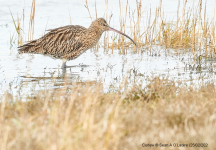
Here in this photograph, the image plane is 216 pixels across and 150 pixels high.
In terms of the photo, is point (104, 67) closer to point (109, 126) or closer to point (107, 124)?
point (107, 124)

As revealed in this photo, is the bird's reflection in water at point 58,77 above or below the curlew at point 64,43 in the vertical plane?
below

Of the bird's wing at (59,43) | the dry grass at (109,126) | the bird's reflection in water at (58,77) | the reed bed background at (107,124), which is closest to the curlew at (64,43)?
the bird's wing at (59,43)

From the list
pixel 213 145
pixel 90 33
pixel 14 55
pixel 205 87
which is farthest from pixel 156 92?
pixel 14 55

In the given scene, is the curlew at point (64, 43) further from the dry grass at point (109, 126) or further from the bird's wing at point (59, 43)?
the dry grass at point (109, 126)

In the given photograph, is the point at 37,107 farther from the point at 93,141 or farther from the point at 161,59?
the point at 161,59

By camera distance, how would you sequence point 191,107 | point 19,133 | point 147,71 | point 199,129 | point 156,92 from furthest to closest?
point 147,71 < point 156,92 < point 191,107 < point 199,129 < point 19,133

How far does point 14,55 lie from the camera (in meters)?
11.7

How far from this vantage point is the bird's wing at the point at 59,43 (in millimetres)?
9773

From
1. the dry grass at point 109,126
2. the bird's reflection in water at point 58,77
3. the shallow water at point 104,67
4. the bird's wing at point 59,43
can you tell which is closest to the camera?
the dry grass at point 109,126

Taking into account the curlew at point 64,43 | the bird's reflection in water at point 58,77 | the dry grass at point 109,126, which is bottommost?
the dry grass at point 109,126

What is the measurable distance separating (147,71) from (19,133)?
5575 mm

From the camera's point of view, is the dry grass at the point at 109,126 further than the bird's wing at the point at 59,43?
No

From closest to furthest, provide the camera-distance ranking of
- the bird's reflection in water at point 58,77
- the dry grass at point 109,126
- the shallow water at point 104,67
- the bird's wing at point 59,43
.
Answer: the dry grass at point 109,126, the bird's reflection in water at point 58,77, the shallow water at point 104,67, the bird's wing at point 59,43

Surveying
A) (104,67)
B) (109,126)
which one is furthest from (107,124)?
(104,67)
